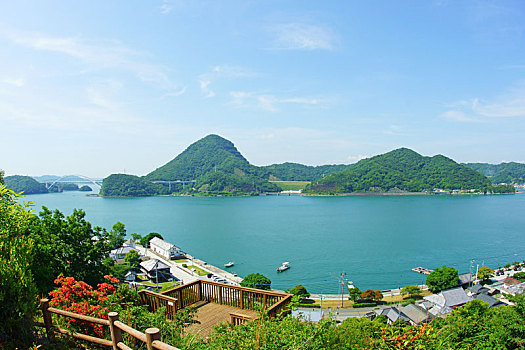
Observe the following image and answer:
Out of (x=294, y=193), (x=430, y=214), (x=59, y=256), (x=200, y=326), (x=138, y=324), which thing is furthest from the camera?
(x=294, y=193)

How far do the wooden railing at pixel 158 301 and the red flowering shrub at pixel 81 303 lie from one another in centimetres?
109

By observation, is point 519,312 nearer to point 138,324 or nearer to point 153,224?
point 138,324

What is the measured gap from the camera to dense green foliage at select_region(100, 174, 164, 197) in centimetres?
11350

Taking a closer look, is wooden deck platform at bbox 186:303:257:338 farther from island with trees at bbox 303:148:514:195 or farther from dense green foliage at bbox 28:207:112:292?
island with trees at bbox 303:148:514:195

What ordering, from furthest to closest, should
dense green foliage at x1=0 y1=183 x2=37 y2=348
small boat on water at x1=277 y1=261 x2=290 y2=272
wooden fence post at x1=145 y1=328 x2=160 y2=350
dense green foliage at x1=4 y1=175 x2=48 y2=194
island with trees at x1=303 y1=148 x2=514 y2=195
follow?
dense green foliage at x1=4 y1=175 x2=48 y2=194 < island with trees at x1=303 y1=148 x2=514 y2=195 < small boat on water at x1=277 y1=261 x2=290 y2=272 < dense green foliage at x1=0 y1=183 x2=37 y2=348 < wooden fence post at x1=145 y1=328 x2=160 y2=350

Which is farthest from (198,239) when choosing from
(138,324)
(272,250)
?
(138,324)

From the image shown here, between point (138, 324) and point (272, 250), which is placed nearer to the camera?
point (138, 324)

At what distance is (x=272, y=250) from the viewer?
33.9 meters

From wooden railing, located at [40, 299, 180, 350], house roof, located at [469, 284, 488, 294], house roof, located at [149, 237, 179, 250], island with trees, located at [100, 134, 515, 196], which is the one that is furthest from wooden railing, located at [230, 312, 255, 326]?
island with trees, located at [100, 134, 515, 196]

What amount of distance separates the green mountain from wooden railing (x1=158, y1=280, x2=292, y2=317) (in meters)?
113

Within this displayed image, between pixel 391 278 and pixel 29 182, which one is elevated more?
pixel 29 182

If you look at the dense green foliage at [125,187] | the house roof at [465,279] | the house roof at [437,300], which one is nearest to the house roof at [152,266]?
the house roof at [437,300]

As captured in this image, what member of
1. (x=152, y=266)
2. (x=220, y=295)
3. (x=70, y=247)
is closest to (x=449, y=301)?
(x=220, y=295)

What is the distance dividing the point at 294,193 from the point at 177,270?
10174cm
